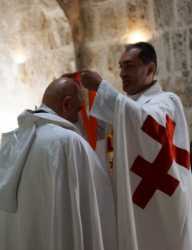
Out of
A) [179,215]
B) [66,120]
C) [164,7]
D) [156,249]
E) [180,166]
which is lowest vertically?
[156,249]

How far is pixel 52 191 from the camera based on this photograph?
78.2 inches

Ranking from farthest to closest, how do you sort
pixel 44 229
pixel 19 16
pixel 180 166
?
pixel 19 16
pixel 180 166
pixel 44 229

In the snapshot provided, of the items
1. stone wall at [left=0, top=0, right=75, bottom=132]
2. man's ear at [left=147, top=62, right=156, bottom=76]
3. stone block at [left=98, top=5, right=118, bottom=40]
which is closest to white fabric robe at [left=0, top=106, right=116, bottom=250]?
man's ear at [left=147, top=62, right=156, bottom=76]

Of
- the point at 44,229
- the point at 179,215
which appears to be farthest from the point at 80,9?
the point at 44,229

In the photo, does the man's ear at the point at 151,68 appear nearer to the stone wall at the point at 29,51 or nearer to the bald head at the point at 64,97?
the bald head at the point at 64,97

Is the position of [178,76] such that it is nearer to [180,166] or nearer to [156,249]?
[180,166]

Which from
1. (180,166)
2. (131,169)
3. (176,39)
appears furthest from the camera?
(176,39)

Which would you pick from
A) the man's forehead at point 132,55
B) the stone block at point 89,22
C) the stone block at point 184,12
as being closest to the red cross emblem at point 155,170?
the man's forehead at point 132,55

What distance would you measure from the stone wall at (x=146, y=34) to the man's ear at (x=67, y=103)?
2204mm

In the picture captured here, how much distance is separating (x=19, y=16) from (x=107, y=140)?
7.53 ft

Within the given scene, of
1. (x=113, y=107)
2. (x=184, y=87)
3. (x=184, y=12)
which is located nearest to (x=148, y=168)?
(x=113, y=107)

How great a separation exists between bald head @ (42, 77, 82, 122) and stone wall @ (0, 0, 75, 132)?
6.99ft

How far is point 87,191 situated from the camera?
6.69 feet

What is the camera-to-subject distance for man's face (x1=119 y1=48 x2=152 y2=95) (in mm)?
2721
